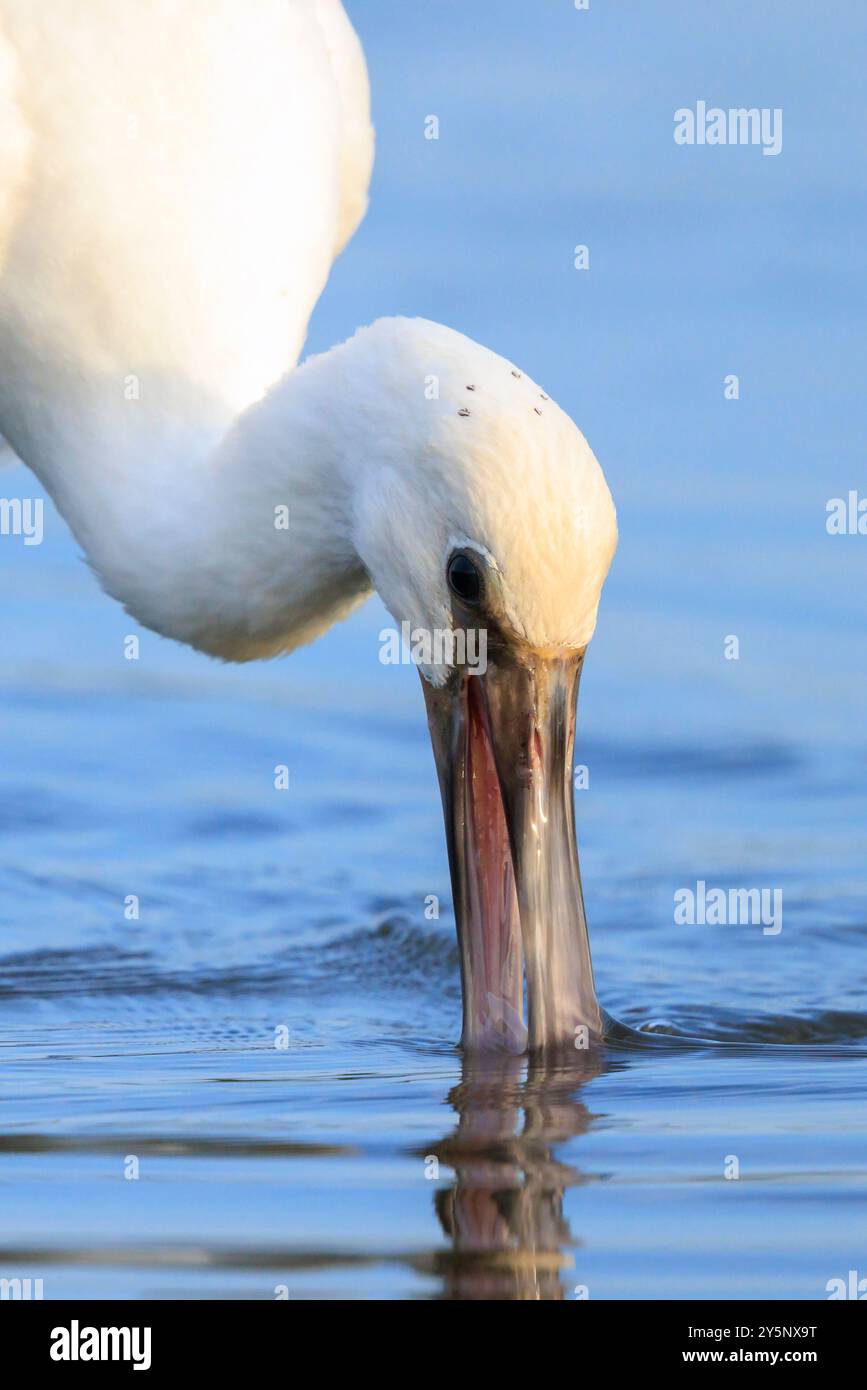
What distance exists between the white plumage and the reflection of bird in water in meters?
1.16

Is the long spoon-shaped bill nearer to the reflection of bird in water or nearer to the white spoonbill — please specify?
the white spoonbill

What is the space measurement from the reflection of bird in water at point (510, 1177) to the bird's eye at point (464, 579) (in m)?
1.19

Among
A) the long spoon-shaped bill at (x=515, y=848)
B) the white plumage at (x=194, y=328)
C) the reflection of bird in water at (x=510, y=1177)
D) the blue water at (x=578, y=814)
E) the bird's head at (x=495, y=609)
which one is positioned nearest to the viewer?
the reflection of bird in water at (x=510, y=1177)

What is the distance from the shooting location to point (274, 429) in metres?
7.33

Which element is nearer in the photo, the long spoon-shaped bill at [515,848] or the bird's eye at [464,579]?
the bird's eye at [464,579]

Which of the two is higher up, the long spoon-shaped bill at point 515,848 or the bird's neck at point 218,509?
the bird's neck at point 218,509

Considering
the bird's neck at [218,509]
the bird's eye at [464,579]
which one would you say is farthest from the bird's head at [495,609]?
the bird's neck at [218,509]

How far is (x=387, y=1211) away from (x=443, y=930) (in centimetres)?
339

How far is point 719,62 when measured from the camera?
1866cm

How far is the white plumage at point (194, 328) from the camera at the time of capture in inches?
284

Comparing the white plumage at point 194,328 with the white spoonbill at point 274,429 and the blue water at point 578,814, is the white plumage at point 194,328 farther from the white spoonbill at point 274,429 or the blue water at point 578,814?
the blue water at point 578,814

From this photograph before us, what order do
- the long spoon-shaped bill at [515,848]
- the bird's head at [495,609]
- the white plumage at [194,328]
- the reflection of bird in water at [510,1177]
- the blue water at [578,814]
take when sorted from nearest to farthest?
the reflection of bird in water at [510,1177] → the blue water at [578,814] → the bird's head at [495,609] → the long spoon-shaped bill at [515,848] → the white plumage at [194,328]

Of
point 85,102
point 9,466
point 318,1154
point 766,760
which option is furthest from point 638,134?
point 318,1154

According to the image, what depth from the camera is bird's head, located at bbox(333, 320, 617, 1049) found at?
643cm
